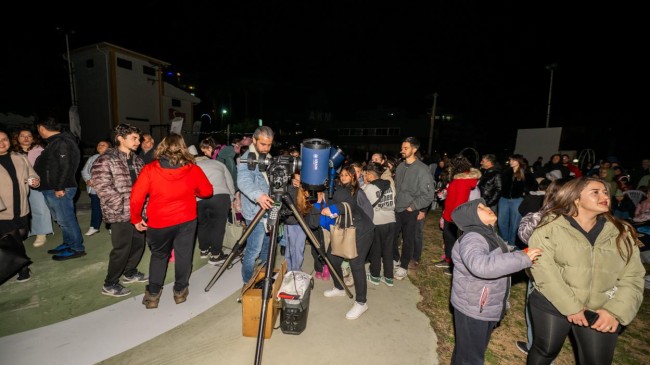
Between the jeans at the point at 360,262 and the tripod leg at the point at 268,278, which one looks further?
the jeans at the point at 360,262

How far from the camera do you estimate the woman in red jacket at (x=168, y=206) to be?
9.59 feet

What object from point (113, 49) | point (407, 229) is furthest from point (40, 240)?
point (113, 49)

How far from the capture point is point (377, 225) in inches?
155

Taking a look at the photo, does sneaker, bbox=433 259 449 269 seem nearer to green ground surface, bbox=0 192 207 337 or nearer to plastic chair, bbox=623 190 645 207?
green ground surface, bbox=0 192 207 337

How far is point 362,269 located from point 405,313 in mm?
848

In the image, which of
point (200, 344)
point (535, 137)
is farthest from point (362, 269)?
point (535, 137)

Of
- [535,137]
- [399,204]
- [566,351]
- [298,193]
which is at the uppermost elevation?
[535,137]

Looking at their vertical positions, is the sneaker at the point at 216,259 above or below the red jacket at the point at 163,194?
below

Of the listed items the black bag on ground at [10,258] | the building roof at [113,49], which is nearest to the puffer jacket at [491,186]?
the black bag on ground at [10,258]

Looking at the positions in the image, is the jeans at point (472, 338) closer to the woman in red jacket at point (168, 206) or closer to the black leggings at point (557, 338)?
the black leggings at point (557, 338)

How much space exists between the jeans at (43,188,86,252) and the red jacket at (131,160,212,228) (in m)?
2.34

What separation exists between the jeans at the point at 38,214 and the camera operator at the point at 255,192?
4.09m

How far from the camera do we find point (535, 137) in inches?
653

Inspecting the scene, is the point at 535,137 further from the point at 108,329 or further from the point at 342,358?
the point at 108,329
